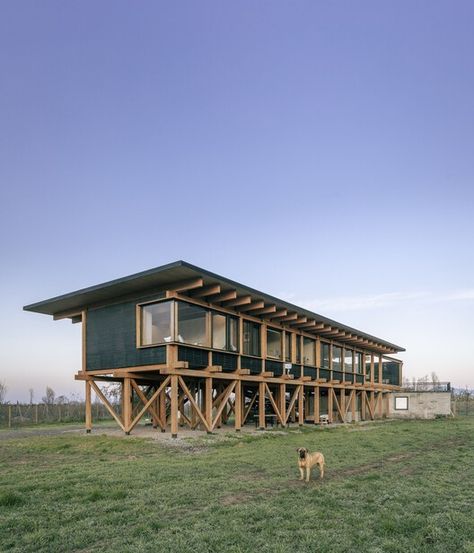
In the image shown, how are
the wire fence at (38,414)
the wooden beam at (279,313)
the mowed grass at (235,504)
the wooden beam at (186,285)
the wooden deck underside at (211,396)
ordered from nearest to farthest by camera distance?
the mowed grass at (235,504) < the wooden beam at (186,285) < the wooden deck underside at (211,396) < the wooden beam at (279,313) < the wire fence at (38,414)

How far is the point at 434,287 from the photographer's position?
26.1 meters

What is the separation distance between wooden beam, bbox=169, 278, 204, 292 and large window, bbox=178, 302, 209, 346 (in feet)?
1.91

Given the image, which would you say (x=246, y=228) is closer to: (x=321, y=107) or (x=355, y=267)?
(x=355, y=267)

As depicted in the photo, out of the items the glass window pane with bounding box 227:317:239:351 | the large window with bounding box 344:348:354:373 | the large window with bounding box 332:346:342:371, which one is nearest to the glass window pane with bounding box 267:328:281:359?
the glass window pane with bounding box 227:317:239:351

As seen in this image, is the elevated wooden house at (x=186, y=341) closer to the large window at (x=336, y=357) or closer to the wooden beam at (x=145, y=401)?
the wooden beam at (x=145, y=401)

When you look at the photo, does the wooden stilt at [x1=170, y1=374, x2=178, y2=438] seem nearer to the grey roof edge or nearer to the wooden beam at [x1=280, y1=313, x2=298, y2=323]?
the grey roof edge

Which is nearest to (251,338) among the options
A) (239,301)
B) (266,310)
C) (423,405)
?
(266,310)

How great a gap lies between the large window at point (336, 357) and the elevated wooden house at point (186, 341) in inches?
145

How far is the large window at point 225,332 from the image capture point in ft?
67.2

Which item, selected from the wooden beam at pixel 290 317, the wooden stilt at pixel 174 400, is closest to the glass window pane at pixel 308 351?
the wooden beam at pixel 290 317

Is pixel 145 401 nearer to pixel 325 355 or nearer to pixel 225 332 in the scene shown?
pixel 225 332

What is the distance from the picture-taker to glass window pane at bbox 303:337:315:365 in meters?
29.5

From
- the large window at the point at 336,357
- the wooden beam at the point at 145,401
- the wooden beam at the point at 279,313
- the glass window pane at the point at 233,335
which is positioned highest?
the wooden beam at the point at 279,313

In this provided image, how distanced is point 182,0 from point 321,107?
6.23 meters
